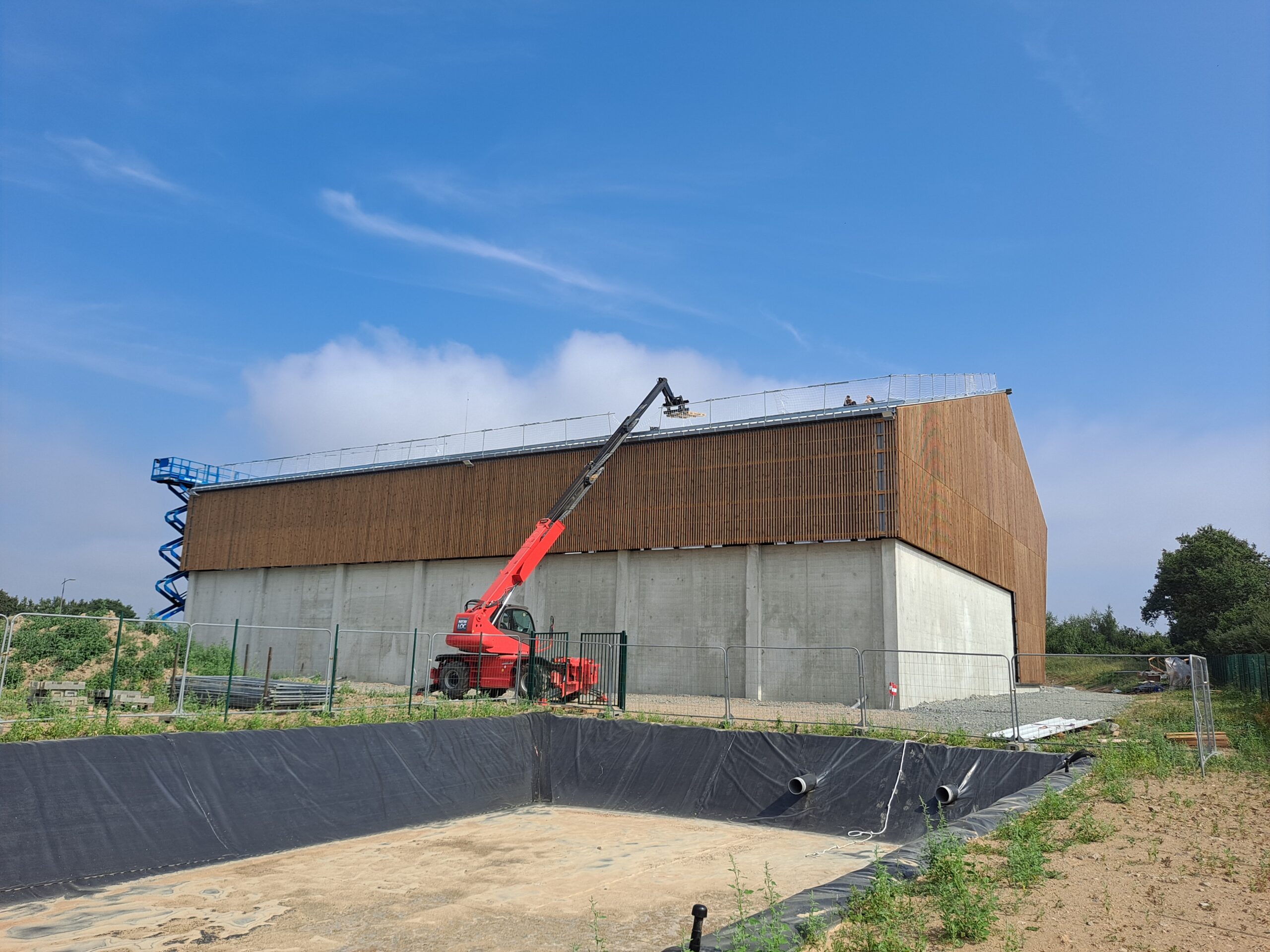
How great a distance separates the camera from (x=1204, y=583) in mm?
67875

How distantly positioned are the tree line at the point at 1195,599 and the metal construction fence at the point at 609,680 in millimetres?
33598

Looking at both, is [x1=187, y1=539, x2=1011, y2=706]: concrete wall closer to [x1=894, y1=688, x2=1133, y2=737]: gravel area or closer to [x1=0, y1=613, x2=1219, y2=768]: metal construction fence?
[x1=0, y1=613, x2=1219, y2=768]: metal construction fence

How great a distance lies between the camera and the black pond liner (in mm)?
10625

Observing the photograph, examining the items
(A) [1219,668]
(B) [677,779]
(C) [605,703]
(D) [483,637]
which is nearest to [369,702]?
(D) [483,637]

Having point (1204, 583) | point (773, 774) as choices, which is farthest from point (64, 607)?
point (1204, 583)

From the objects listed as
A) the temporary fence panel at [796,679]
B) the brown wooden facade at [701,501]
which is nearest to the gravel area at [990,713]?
the temporary fence panel at [796,679]

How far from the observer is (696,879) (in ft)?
37.3

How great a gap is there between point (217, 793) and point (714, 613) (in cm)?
1874

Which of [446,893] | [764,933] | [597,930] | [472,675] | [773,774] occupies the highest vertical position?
[472,675]

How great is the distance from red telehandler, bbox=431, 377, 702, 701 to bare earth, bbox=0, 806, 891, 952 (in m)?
7.55

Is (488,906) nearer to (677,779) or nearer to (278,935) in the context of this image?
(278,935)

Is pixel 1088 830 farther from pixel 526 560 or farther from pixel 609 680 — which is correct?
pixel 526 560

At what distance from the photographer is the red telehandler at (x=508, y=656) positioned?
74.5ft

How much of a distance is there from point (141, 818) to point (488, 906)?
16.8 ft
